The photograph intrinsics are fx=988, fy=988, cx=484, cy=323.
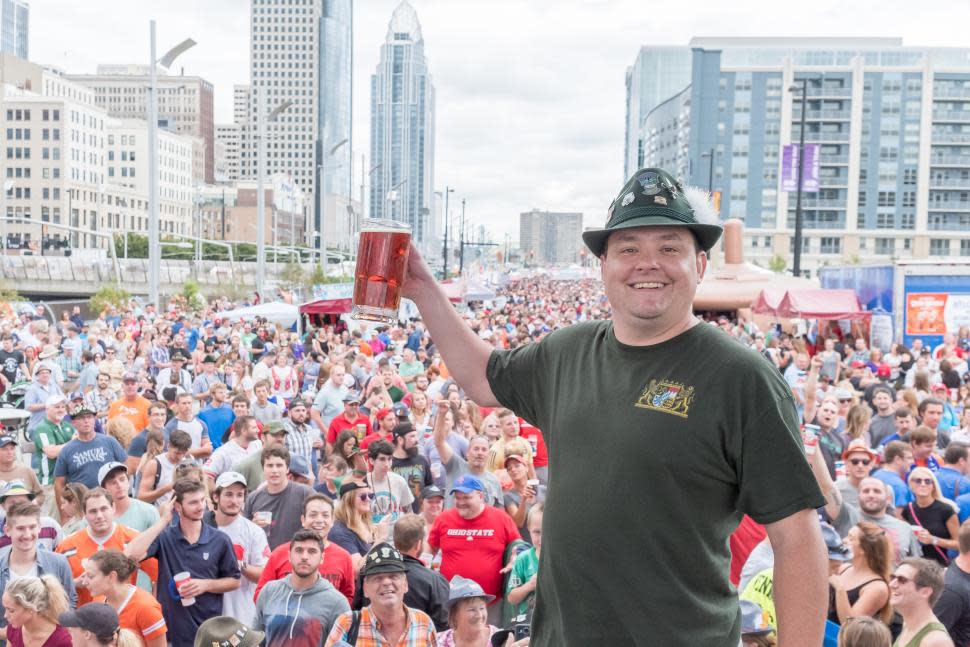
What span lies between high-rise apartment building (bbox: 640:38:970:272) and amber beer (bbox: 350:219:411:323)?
110 m

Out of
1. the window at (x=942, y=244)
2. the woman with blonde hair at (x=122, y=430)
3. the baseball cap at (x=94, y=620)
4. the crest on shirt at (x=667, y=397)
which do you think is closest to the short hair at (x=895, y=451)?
the baseball cap at (x=94, y=620)

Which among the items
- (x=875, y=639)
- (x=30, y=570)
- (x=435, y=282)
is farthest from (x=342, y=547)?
(x=435, y=282)

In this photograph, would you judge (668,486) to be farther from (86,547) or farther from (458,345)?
(86,547)

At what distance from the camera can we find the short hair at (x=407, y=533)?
6070 millimetres

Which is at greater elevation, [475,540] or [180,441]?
[180,441]

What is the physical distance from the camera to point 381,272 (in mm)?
2697

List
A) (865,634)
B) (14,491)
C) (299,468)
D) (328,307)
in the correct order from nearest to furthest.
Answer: (865,634) < (14,491) < (299,468) < (328,307)

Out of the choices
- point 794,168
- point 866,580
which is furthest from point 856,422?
point 794,168

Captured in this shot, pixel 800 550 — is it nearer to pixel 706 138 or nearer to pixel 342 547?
pixel 342 547

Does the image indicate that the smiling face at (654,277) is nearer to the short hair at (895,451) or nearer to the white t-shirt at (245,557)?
the white t-shirt at (245,557)

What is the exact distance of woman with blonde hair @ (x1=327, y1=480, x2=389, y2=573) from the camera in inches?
268

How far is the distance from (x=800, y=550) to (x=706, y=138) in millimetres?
116626

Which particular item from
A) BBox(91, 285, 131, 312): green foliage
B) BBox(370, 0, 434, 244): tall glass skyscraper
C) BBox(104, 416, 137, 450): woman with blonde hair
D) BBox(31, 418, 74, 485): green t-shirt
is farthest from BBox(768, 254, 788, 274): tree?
BBox(31, 418, 74, 485): green t-shirt

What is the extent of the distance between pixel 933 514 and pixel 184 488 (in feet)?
17.2
